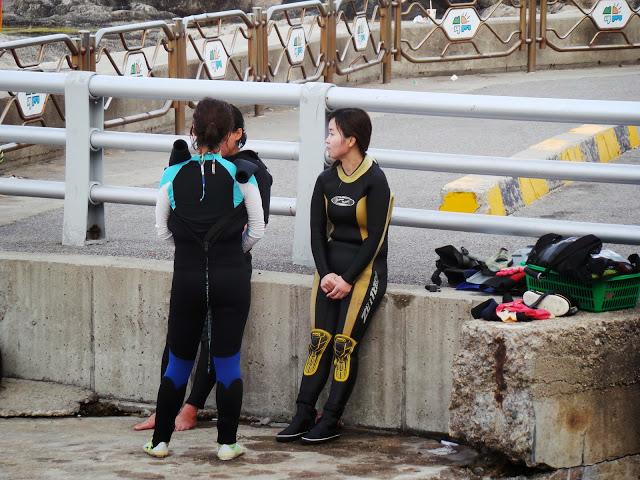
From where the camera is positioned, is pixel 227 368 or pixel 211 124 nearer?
pixel 211 124

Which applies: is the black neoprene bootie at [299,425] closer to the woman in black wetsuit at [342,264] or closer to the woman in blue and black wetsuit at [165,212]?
the woman in black wetsuit at [342,264]

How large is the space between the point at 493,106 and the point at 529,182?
3.07 metres

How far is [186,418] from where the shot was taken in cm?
653

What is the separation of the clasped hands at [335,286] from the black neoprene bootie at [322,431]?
0.57 metres

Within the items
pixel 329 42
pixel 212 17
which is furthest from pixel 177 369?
pixel 329 42

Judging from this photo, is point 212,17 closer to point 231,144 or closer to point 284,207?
point 284,207

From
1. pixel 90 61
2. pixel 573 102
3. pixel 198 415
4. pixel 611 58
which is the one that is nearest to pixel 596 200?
pixel 573 102

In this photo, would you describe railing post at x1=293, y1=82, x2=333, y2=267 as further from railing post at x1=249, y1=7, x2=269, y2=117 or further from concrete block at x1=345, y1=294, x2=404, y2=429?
railing post at x1=249, y1=7, x2=269, y2=117

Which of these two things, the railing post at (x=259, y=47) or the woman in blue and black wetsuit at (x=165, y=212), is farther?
the railing post at (x=259, y=47)

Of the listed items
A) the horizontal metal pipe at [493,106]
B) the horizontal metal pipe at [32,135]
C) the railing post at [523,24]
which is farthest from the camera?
the railing post at [523,24]

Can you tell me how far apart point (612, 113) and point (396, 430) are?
73.4 inches

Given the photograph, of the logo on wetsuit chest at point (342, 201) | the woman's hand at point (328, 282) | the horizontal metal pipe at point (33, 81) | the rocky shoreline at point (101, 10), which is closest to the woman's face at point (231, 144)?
the logo on wetsuit chest at point (342, 201)

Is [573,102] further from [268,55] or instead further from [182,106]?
[268,55]

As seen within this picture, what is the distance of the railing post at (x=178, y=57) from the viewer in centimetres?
1266
